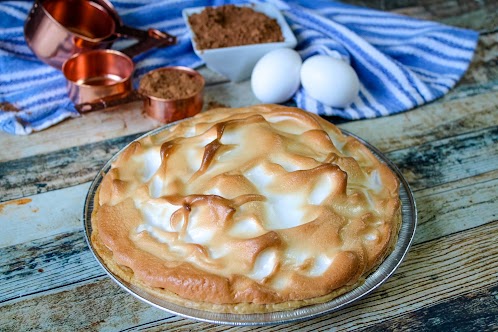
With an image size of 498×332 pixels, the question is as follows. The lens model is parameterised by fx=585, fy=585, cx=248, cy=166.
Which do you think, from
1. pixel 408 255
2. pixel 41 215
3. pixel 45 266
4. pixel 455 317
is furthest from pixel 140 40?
pixel 455 317

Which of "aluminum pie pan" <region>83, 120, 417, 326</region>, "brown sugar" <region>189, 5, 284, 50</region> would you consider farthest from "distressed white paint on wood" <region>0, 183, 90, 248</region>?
"brown sugar" <region>189, 5, 284, 50</region>

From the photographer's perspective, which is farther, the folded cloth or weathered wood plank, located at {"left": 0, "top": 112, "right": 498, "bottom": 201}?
the folded cloth

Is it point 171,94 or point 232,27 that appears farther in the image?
point 232,27

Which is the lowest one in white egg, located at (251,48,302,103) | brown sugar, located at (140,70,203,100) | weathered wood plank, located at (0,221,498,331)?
weathered wood plank, located at (0,221,498,331)

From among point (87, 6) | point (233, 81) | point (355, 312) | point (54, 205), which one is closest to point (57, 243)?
point (54, 205)

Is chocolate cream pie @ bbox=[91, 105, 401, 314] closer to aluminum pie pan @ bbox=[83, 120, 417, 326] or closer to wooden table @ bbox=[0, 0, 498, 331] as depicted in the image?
aluminum pie pan @ bbox=[83, 120, 417, 326]

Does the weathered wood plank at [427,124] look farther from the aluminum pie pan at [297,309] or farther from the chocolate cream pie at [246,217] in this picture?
the aluminum pie pan at [297,309]

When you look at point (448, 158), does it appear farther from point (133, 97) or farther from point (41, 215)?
point (41, 215)
